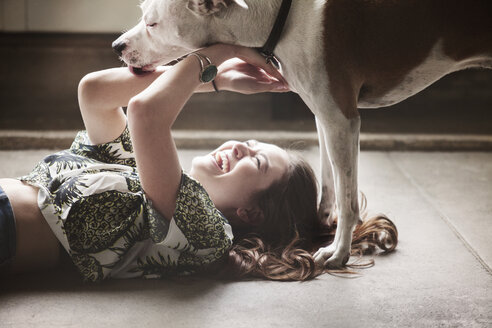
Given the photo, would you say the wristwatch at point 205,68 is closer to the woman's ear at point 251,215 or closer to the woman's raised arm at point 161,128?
the woman's raised arm at point 161,128

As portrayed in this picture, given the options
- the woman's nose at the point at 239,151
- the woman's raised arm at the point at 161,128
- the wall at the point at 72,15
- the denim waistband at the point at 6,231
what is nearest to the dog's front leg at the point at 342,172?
the woman's nose at the point at 239,151

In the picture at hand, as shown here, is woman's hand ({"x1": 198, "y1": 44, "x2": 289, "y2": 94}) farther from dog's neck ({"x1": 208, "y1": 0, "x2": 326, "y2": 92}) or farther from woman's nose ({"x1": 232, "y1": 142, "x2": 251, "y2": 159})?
woman's nose ({"x1": 232, "y1": 142, "x2": 251, "y2": 159})

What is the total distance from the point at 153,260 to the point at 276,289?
0.33m

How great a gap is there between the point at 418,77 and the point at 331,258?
556 millimetres

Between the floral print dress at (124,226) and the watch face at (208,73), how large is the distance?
26 centimetres

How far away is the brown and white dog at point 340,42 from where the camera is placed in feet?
5.16

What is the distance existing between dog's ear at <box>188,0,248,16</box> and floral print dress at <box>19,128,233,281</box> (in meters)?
0.43

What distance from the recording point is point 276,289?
62.4 inches

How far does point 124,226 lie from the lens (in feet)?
5.07

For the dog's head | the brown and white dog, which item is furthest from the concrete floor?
the dog's head

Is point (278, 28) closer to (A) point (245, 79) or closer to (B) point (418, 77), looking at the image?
(A) point (245, 79)

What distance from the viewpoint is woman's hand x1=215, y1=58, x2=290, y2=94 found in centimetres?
173

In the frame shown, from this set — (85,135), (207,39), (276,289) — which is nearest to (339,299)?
(276,289)

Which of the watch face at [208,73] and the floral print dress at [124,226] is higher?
the watch face at [208,73]
